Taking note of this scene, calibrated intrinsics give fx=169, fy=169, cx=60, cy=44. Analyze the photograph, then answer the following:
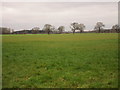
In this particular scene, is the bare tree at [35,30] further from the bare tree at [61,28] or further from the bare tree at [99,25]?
the bare tree at [99,25]

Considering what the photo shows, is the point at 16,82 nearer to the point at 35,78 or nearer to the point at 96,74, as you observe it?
the point at 35,78

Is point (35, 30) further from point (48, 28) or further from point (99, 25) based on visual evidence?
point (99, 25)

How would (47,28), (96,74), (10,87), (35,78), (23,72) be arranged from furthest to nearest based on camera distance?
(47,28) < (23,72) < (96,74) < (35,78) < (10,87)

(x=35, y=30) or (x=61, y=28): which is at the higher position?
(x=61, y=28)

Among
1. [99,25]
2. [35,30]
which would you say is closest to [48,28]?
[35,30]

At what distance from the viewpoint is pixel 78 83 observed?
23.9 ft

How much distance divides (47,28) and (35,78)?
157 meters

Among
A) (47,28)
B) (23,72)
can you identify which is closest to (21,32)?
(47,28)

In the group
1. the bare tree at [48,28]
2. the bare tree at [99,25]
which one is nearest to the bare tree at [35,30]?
the bare tree at [48,28]

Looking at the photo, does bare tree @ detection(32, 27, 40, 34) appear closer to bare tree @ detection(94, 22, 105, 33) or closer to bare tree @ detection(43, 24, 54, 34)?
bare tree @ detection(43, 24, 54, 34)

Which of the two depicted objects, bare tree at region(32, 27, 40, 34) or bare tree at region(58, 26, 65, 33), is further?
bare tree at region(58, 26, 65, 33)

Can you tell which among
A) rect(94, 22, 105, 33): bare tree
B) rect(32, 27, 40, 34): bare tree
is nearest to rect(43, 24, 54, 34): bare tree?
rect(32, 27, 40, 34): bare tree

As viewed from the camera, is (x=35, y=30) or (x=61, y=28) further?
(x=61, y=28)

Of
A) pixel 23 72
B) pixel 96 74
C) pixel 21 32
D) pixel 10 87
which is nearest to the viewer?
pixel 10 87
